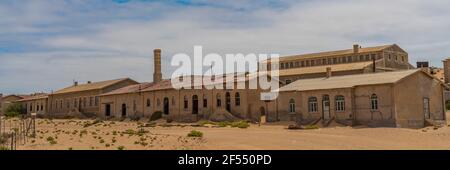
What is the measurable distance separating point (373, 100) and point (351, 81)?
3.42 meters

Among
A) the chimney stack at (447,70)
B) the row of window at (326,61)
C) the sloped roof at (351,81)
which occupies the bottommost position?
the sloped roof at (351,81)

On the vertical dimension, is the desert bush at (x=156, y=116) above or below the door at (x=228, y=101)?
below

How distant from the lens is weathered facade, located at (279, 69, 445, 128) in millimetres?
35594

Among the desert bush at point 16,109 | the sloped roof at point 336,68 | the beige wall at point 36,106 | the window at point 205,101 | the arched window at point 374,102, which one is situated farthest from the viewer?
the desert bush at point 16,109

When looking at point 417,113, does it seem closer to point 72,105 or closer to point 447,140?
point 447,140

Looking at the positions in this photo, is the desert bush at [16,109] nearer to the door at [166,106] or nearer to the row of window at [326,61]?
A: the door at [166,106]

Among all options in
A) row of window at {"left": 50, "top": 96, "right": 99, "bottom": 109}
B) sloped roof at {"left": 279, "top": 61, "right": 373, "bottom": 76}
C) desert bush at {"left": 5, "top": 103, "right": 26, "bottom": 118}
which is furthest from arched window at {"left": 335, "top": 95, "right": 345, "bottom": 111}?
desert bush at {"left": 5, "top": 103, "right": 26, "bottom": 118}

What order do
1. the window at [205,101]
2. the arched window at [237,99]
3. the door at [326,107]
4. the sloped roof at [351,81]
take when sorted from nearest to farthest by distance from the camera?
the sloped roof at [351,81] < the door at [326,107] < the arched window at [237,99] < the window at [205,101]

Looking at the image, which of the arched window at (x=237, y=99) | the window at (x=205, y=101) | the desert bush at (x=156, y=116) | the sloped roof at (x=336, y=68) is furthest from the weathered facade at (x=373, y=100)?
the sloped roof at (x=336, y=68)

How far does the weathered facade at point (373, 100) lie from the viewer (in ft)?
117

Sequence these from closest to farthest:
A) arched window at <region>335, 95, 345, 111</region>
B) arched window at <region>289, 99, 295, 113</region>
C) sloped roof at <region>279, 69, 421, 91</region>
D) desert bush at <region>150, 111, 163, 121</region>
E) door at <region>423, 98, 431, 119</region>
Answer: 1. sloped roof at <region>279, 69, 421, 91</region>
2. arched window at <region>335, 95, 345, 111</region>
3. door at <region>423, 98, 431, 119</region>
4. arched window at <region>289, 99, 295, 113</region>
5. desert bush at <region>150, 111, 163, 121</region>

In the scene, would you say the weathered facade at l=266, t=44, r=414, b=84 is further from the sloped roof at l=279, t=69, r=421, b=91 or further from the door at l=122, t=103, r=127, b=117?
the door at l=122, t=103, r=127, b=117
